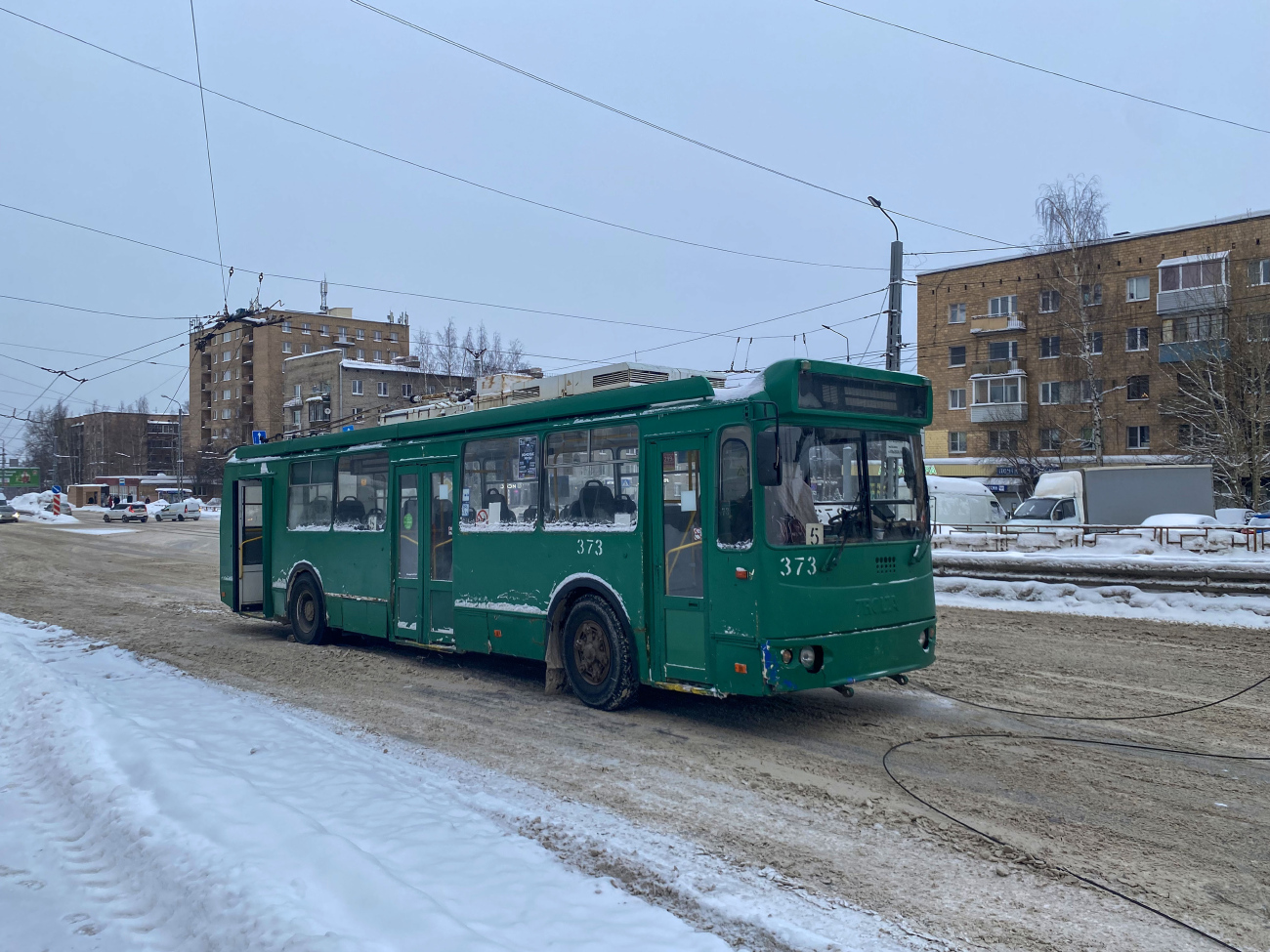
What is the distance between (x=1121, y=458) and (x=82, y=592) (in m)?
43.2

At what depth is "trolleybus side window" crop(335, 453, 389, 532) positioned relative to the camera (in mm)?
11344

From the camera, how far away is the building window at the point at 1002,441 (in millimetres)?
46703

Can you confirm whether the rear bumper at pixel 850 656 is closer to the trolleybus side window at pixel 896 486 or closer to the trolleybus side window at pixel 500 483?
the trolleybus side window at pixel 896 486

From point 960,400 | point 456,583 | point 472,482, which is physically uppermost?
point 960,400

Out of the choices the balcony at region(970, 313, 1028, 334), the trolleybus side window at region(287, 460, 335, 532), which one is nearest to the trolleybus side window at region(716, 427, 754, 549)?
the trolleybus side window at region(287, 460, 335, 532)

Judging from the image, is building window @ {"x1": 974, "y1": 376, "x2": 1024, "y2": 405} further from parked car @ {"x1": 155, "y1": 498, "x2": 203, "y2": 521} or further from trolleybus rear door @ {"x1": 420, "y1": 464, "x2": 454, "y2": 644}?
parked car @ {"x1": 155, "y1": 498, "x2": 203, "y2": 521}

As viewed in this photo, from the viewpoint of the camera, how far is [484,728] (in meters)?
7.66

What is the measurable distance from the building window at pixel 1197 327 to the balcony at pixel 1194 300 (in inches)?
15.8

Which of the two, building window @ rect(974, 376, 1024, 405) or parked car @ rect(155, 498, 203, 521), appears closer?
building window @ rect(974, 376, 1024, 405)

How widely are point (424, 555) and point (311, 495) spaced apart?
292 centimetres

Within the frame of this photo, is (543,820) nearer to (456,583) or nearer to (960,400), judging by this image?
(456,583)

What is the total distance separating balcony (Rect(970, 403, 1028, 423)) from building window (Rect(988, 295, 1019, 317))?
5.26 meters

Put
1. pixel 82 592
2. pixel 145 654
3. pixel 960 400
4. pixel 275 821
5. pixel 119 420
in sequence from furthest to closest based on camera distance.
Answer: pixel 119 420 → pixel 960 400 → pixel 82 592 → pixel 145 654 → pixel 275 821

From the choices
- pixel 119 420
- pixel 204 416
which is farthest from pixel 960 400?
pixel 119 420
